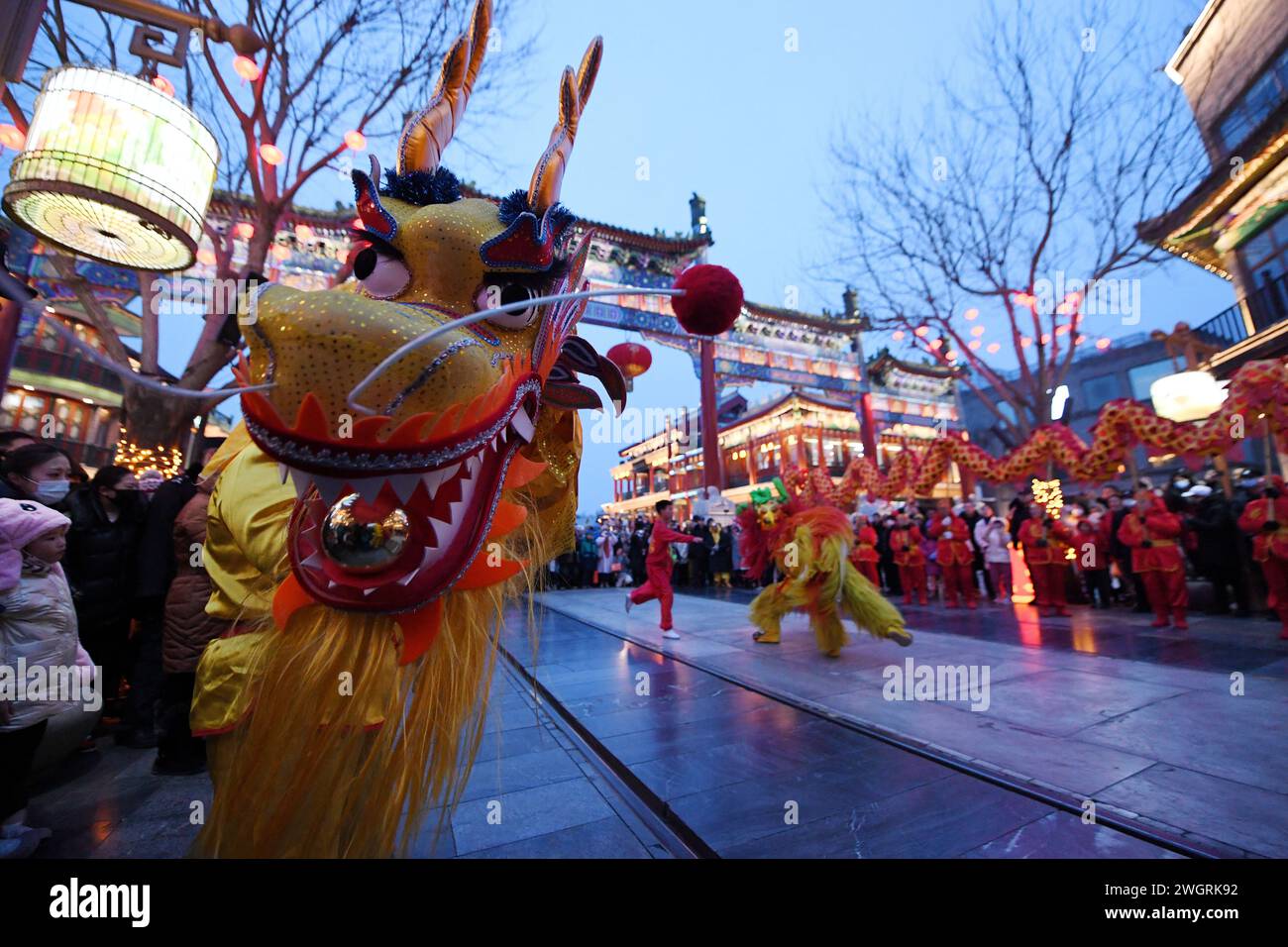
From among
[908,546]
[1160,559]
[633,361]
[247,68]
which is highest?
[247,68]

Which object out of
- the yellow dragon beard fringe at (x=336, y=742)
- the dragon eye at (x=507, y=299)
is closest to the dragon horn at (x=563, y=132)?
the dragon eye at (x=507, y=299)

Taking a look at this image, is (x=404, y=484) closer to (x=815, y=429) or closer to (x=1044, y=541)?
(x=1044, y=541)

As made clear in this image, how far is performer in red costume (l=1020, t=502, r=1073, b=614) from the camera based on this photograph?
A: 290 inches

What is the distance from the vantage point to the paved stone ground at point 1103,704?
2.23m

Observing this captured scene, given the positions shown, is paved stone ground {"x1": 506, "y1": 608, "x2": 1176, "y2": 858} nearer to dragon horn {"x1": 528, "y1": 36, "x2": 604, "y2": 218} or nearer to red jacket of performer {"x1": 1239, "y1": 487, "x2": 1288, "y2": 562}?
dragon horn {"x1": 528, "y1": 36, "x2": 604, "y2": 218}

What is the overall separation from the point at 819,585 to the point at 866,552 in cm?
417

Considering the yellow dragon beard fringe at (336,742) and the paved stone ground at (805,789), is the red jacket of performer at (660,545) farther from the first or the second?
the yellow dragon beard fringe at (336,742)

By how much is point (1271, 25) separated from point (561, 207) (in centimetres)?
1575

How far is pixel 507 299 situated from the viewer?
136 cm

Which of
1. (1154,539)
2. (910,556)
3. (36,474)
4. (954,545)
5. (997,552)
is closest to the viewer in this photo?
(36,474)

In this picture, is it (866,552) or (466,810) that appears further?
(866,552)

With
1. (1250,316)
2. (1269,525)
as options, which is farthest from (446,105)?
(1250,316)

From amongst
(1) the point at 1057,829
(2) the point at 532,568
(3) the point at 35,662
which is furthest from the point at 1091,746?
(3) the point at 35,662

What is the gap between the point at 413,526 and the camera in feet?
3.47
